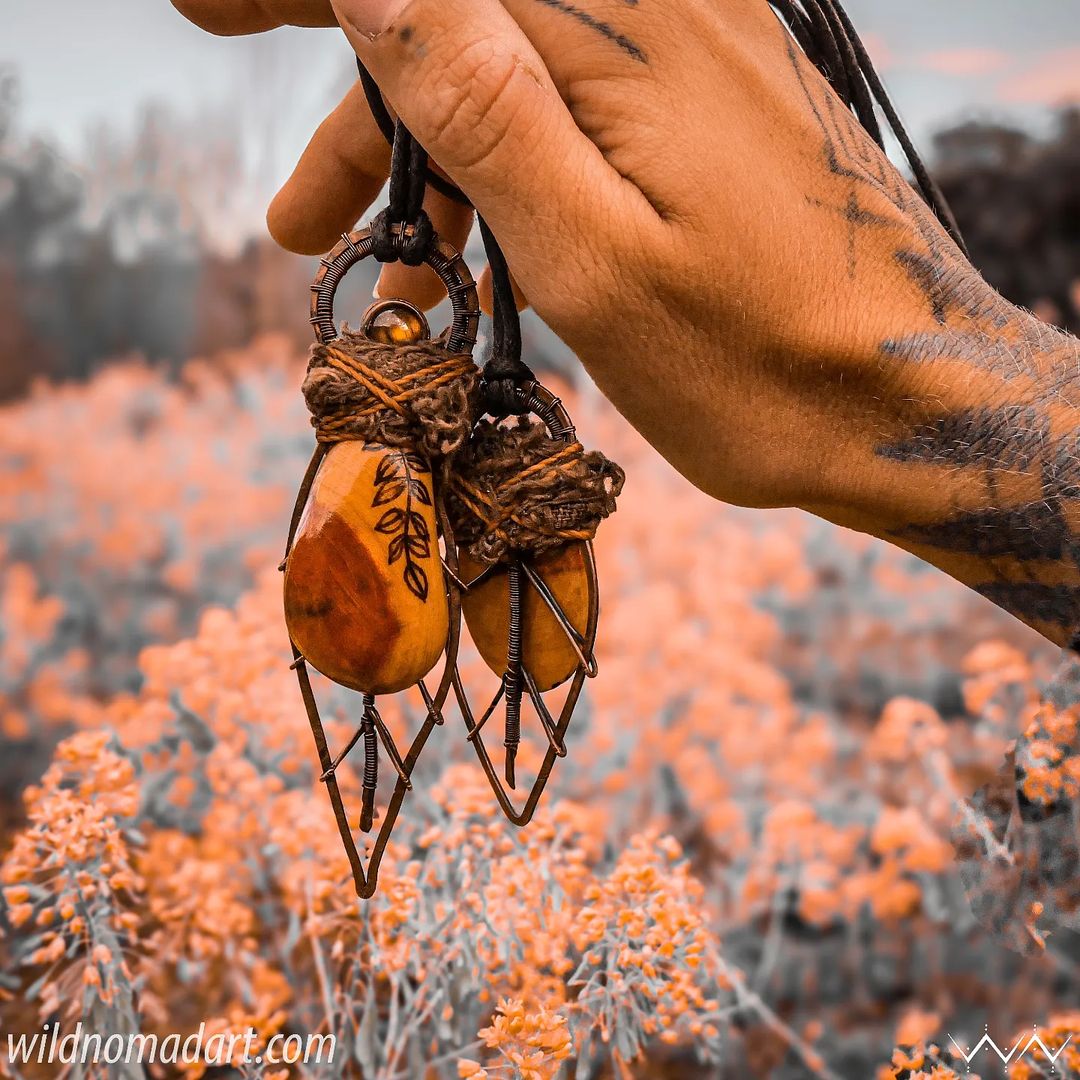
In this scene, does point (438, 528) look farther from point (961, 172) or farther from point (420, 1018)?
point (961, 172)

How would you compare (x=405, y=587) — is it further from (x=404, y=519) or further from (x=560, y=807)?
(x=560, y=807)

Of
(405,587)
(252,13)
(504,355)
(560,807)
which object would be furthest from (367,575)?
(560,807)

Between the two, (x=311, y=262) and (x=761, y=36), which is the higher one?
(x=311, y=262)

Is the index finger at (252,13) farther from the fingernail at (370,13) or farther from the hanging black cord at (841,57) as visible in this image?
the hanging black cord at (841,57)

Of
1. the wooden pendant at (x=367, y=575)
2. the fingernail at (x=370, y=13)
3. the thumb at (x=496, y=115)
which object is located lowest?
the wooden pendant at (x=367, y=575)

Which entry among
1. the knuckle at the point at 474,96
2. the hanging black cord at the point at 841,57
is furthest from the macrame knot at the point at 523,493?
the hanging black cord at the point at 841,57

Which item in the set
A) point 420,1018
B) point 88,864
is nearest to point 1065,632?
point 420,1018
